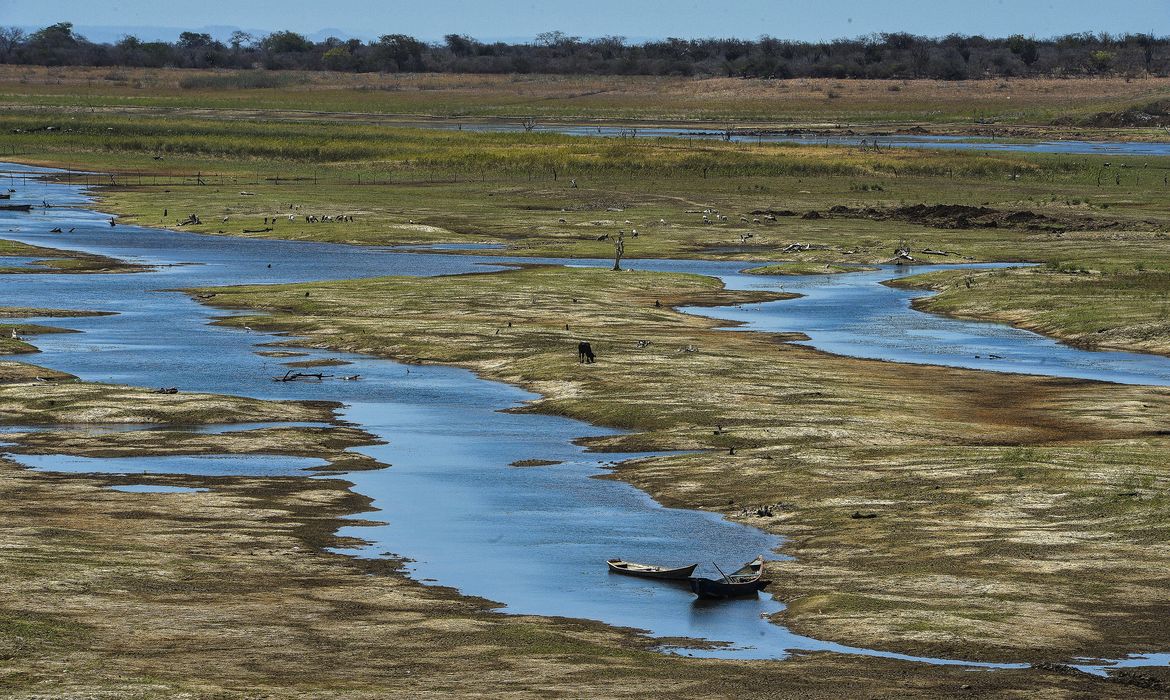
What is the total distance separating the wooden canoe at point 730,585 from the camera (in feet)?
115

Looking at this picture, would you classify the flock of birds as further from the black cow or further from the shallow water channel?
the black cow

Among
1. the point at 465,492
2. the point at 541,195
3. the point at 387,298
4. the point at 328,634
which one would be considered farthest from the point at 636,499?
the point at 541,195

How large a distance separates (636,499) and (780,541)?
5640 millimetres

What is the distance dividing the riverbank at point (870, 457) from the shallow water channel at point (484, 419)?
1.31 m

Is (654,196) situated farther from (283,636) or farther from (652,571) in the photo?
(283,636)

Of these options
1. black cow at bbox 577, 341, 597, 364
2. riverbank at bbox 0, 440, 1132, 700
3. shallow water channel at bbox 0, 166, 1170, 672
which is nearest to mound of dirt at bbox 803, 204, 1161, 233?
shallow water channel at bbox 0, 166, 1170, 672

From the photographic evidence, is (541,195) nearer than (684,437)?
No

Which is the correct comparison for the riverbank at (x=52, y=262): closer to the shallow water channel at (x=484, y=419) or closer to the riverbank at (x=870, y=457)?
the shallow water channel at (x=484, y=419)

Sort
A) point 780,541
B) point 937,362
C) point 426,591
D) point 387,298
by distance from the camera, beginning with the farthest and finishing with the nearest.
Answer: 1. point 387,298
2. point 937,362
3. point 780,541
4. point 426,591

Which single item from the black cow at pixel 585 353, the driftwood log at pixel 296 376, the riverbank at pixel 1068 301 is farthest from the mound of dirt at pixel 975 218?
the driftwood log at pixel 296 376

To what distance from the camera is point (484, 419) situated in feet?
187

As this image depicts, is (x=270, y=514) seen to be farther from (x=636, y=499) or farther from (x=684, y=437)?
→ (x=684, y=437)

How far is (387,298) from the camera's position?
85.8 m

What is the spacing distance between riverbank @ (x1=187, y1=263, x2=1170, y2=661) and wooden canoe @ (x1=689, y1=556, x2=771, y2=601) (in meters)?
0.92
